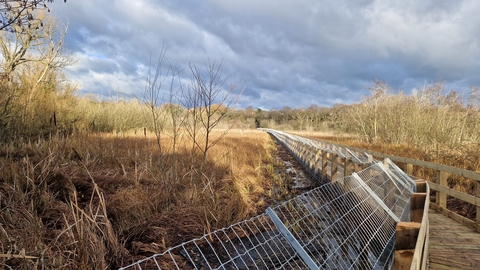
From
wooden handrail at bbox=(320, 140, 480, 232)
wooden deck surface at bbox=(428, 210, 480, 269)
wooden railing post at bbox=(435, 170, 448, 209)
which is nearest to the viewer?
wooden deck surface at bbox=(428, 210, 480, 269)

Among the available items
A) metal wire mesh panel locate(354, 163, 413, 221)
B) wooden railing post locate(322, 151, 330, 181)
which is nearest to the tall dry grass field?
metal wire mesh panel locate(354, 163, 413, 221)

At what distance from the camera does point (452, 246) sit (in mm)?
3557

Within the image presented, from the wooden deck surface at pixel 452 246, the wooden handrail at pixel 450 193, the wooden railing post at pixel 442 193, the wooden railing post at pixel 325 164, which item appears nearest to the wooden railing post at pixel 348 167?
the wooden handrail at pixel 450 193

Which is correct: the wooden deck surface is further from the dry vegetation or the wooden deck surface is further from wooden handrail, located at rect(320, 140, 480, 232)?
the dry vegetation

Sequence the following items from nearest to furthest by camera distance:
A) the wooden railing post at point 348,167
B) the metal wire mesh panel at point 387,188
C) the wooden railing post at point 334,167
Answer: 1. the metal wire mesh panel at point 387,188
2. the wooden railing post at point 348,167
3. the wooden railing post at point 334,167

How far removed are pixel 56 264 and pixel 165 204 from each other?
7.98 ft

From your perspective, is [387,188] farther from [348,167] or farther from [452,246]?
[348,167]

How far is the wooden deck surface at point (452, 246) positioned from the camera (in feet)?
10.1

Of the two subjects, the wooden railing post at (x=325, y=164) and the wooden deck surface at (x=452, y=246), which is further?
the wooden railing post at (x=325, y=164)

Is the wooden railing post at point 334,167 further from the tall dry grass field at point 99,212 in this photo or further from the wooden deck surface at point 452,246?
the wooden deck surface at point 452,246

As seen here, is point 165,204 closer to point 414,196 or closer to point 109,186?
point 109,186

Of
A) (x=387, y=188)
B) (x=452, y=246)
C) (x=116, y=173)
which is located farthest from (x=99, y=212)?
(x=452, y=246)

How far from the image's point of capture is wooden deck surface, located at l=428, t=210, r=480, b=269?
10.1 ft

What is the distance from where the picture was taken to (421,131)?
13.1 metres
